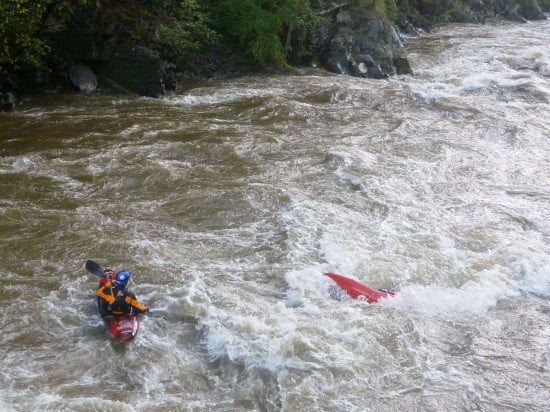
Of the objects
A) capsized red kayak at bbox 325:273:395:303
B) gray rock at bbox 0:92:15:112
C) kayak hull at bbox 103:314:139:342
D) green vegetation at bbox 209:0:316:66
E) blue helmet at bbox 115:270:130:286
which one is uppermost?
green vegetation at bbox 209:0:316:66

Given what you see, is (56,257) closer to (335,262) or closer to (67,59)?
(335,262)

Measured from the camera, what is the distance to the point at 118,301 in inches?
216

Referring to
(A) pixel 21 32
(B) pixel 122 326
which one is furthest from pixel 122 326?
(A) pixel 21 32

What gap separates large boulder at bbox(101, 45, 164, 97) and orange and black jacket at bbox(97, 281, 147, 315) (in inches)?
303

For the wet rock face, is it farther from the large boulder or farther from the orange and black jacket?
the orange and black jacket

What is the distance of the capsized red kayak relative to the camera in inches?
239

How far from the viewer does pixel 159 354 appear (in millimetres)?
5277

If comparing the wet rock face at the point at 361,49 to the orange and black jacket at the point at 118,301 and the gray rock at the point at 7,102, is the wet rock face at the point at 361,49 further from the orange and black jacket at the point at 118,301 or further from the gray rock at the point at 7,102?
the orange and black jacket at the point at 118,301

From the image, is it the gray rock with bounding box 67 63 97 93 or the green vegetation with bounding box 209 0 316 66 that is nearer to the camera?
the gray rock with bounding box 67 63 97 93

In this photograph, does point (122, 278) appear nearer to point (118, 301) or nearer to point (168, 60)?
point (118, 301)

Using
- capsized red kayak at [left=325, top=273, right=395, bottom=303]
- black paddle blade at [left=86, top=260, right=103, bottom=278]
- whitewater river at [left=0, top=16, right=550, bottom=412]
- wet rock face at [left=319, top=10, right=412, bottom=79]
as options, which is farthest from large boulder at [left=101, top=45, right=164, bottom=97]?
capsized red kayak at [left=325, top=273, right=395, bottom=303]

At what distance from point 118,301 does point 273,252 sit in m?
2.08

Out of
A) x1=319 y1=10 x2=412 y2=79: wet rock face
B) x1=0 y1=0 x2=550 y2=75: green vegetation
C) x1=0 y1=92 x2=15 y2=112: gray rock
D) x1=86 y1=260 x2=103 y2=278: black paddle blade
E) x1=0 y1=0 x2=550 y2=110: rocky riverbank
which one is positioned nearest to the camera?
x1=86 y1=260 x2=103 y2=278: black paddle blade

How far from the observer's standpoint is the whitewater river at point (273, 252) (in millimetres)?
5004
